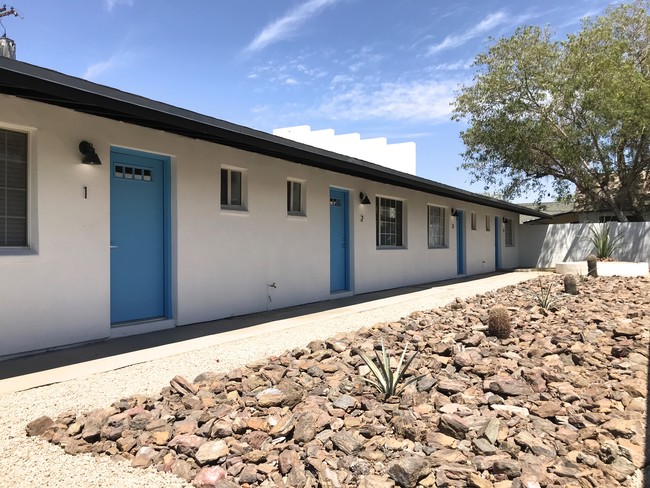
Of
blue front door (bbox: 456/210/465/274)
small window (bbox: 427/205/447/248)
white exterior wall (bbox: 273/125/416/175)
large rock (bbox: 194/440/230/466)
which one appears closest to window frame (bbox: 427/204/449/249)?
small window (bbox: 427/205/447/248)

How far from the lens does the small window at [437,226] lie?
48.3 ft

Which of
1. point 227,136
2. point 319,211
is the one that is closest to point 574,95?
point 319,211

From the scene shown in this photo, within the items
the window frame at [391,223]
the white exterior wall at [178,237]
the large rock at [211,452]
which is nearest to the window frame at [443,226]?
the window frame at [391,223]

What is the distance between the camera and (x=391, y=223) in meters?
12.6

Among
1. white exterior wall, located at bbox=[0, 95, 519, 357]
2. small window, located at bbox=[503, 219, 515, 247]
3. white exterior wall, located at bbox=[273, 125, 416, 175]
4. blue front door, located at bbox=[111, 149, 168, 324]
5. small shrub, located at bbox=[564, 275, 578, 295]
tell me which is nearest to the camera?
white exterior wall, located at bbox=[0, 95, 519, 357]

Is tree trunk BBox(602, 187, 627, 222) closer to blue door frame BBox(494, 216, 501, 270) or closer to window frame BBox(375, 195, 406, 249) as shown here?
blue door frame BBox(494, 216, 501, 270)

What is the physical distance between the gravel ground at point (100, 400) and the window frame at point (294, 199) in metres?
2.70

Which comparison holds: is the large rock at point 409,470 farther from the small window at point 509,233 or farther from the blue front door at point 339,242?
the small window at point 509,233

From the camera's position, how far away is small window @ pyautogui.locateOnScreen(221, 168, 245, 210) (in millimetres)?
7629

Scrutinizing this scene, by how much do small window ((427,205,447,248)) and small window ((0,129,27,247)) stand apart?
11.4m

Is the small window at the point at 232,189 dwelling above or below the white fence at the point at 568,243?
above

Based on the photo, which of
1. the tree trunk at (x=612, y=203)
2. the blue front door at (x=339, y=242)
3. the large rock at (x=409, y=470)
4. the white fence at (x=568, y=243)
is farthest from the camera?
the tree trunk at (x=612, y=203)

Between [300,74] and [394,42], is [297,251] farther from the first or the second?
[394,42]

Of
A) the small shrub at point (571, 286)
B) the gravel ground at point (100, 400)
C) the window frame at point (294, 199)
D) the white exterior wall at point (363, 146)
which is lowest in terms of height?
the gravel ground at point (100, 400)
